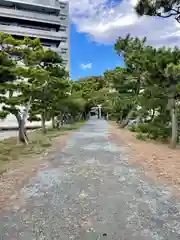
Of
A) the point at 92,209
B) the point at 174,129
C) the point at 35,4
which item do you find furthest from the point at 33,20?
the point at 92,209

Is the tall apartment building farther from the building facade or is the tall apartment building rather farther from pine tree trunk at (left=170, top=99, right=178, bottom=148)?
pine tree trunk at (left=170, top=99, right=178, bottom=148)

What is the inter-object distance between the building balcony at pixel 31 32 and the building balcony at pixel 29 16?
73.7 inches

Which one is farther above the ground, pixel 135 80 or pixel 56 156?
pixel 135 80

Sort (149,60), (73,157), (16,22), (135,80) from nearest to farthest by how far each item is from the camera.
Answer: (73,157), (149,60), (135,80), (16,22)

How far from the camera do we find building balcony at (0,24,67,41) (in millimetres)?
50719

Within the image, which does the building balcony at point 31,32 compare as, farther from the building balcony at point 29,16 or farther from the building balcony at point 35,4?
the building balcony at point 35,4

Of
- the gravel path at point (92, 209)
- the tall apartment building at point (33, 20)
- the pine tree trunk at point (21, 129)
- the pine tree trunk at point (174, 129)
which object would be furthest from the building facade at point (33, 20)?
the gravel path at point (92, 209)

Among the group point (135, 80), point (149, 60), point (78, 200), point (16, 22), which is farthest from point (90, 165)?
point (16, 22)

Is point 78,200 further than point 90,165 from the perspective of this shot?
No

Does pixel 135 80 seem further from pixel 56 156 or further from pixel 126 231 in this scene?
pixel 126 231

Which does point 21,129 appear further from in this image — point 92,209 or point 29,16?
point 29,16

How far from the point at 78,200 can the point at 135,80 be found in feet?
56.4

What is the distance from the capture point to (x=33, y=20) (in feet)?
175

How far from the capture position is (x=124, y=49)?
22000 mm
